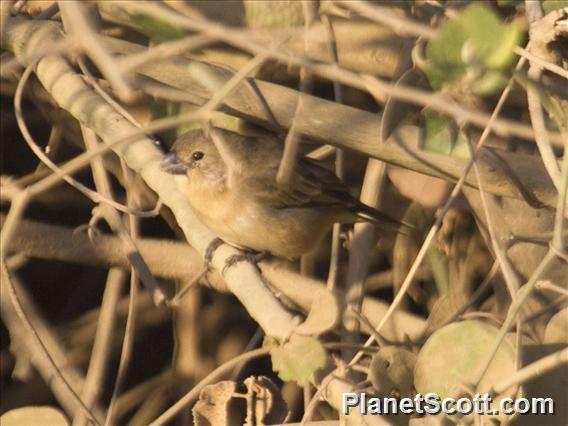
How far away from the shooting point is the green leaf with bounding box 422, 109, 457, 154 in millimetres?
2365

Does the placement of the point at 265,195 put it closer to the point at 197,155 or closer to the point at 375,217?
the point at 197,155

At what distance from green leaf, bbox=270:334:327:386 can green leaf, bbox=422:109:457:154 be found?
58cm

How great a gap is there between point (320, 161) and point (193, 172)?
0.49 meters

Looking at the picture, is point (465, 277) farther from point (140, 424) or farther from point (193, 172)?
point (140, 424)

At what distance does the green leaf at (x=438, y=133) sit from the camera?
237cm

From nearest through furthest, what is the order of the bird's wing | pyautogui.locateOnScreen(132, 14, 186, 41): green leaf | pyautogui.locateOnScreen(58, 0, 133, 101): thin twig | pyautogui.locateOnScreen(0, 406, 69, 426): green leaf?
pyautogui.locateOnScreen(58, 0, 133, 101): thin twig → pyautogui.locateOnScreen(132, 14, 186, 41): green leaf → pyautogui.locateOnScreen(0, 406, 69, 426): green leaf → the bird's wing

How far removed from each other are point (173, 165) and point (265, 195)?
396 millimetres

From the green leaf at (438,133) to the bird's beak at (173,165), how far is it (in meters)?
1.14

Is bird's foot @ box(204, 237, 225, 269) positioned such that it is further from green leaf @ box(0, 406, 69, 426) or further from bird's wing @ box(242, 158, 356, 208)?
green leaf @ box(0, 406, 69, 426)

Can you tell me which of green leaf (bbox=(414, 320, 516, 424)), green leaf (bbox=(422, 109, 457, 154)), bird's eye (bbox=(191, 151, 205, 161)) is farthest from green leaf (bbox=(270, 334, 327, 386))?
bird's eye (bbox=(191, 151, 205, 161))

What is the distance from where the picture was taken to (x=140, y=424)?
13.1 ft

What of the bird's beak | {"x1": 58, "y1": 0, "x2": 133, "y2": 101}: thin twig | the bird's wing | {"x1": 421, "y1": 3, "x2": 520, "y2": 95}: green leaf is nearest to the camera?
{"x1": 58, "y1": 0, "x2": 133, "y2": 101}: thin twig

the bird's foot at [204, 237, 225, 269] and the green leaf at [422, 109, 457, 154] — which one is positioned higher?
the bird's foot at [204, 237, 225, 269]

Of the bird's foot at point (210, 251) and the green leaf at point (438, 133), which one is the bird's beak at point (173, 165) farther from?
the green leaf at point (438, 133)
